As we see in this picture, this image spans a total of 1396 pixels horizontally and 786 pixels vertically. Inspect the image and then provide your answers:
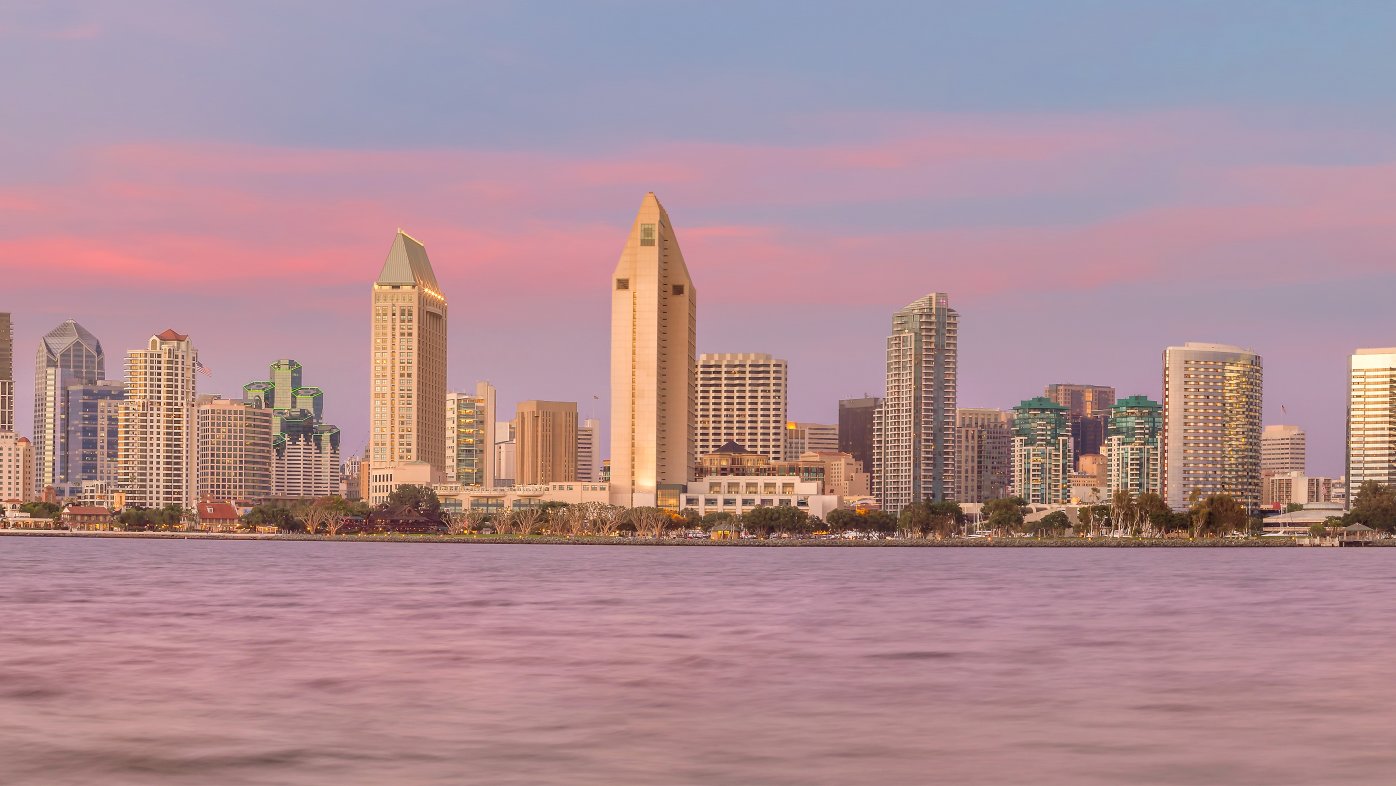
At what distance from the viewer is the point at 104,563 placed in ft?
527

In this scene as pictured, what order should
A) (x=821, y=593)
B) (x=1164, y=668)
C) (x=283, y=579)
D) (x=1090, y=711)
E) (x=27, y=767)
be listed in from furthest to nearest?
1. (x=283, y=579)
2. (x=821, y=593)
3. (x=1164, y=668)
4. (x=1090, y=711)
5. (x=27, y=767)

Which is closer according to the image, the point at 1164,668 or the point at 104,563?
the point at 1164,668

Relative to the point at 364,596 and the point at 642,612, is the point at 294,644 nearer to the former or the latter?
the point at 642,612

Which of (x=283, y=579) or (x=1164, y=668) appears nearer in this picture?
(x=1164, y=668)

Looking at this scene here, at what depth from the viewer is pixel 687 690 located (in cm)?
4684

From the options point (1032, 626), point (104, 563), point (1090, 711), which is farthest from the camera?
point (104, 563)

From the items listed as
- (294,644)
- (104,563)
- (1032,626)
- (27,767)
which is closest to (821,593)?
(1032,626)

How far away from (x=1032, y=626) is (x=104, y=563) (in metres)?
113

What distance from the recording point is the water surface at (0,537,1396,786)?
33.9m

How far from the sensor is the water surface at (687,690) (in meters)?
33.9

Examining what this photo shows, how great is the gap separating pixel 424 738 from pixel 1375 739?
821 inches

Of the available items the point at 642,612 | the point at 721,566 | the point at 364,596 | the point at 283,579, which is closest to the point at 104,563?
the point at 283,579

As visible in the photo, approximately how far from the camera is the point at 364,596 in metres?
95.1

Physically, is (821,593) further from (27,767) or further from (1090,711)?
(27,767)
